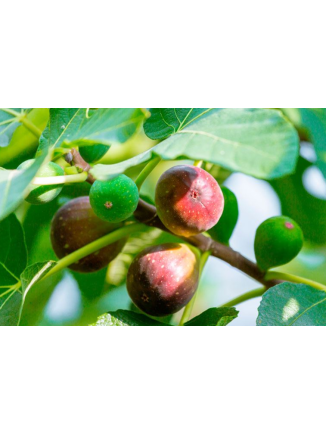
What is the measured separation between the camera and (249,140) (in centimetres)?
84

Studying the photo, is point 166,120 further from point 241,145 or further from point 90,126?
point 241,145

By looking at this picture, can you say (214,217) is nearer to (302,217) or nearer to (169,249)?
(169,249)

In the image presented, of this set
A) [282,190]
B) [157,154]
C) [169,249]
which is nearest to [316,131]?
[282,190]

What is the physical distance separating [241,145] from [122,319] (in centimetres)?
57

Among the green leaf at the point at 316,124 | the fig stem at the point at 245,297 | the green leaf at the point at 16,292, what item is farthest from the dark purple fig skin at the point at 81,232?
the green leaf at the point at 316,124

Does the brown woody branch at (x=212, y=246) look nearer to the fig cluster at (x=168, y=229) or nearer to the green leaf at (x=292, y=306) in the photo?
the fig cluster at (x=168, y=229)

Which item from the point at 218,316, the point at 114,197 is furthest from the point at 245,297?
the point at 114,197

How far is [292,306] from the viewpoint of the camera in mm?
1188

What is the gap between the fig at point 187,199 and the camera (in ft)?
3.55

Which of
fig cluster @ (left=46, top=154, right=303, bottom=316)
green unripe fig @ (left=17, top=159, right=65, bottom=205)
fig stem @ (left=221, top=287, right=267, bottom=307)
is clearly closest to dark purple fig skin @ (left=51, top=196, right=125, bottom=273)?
Result: fig cluster @ (left=46, top=154, right=303, bottom=316)

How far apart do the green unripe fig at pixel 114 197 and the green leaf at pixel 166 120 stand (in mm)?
156

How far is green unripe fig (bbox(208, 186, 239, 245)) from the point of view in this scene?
1336 millimetres

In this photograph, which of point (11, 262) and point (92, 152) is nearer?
point (92, 152)

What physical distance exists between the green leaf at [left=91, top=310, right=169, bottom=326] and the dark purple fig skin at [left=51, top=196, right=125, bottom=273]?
0.47 feet
